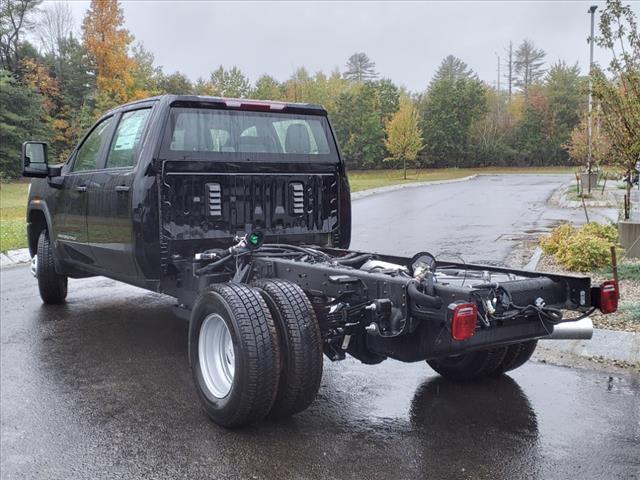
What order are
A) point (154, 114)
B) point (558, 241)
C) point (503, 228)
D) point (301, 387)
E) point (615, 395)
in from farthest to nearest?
1. point (503, 228)
2. point (558, 241)
3. point (154, 114)
4. point (615, 395)
5. point (301, 387)

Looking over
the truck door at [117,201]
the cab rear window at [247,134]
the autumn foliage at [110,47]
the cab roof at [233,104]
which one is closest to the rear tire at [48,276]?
the truck door at [117,201]

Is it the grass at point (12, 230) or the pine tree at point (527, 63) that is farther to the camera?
the pine tree at point (527, 63)

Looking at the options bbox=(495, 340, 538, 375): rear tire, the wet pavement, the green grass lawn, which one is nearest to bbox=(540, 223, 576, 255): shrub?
the wet pavement

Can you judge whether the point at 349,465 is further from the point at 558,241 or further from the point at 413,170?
the point at 413,170

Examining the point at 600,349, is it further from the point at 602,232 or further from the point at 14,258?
the point at 14,258

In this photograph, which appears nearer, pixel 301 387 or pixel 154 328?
pixel 301 387

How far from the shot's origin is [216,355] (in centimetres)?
440

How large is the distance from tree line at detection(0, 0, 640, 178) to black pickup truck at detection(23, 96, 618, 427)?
25920 mm

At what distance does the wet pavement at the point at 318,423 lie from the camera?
359cm

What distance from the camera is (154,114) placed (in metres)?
5.31

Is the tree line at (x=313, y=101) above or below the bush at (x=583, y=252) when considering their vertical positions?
above

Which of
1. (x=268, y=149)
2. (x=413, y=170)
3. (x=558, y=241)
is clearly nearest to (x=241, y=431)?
(x=268, y=149)

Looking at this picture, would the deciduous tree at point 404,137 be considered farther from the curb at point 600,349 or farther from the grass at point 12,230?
the curb at point 600,349

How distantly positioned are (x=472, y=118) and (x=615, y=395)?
210 ft
